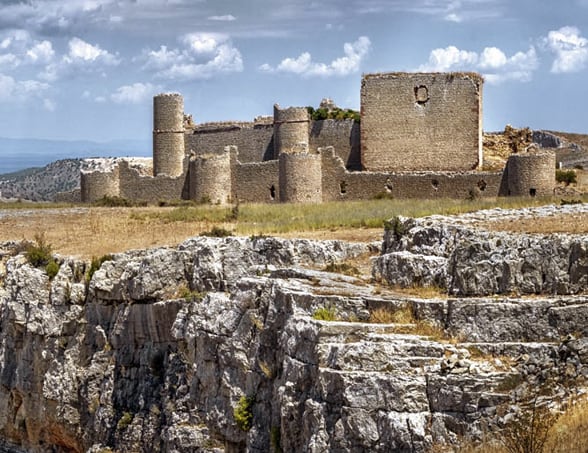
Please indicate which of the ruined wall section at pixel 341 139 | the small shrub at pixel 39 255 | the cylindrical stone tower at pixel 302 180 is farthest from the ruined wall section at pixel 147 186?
the small shrub at pixel 39 255

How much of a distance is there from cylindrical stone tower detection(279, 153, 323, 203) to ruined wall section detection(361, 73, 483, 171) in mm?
2548

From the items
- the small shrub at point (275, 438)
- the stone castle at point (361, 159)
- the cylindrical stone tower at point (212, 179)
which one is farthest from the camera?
the cylindrical stone tower at point (212, 179)

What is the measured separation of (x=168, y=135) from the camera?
1704 inches

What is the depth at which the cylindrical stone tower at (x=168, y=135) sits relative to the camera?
43062 mm

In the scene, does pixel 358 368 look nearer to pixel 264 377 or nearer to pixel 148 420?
pixel 264 377

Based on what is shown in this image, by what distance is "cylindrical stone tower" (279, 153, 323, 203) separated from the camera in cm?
3934

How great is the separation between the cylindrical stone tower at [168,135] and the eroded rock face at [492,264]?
25.7 meters

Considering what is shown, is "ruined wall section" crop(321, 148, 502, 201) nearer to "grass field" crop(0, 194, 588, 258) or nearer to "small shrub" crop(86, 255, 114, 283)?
"grass field" crop(0, 194, 588, 258)

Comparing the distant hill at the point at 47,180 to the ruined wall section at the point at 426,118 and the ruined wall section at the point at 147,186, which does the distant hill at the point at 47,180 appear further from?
the ruined wall section at the point at 426,118

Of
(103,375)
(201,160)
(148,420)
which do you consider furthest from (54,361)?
(201,160)

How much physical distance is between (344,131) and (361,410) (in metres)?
28.3

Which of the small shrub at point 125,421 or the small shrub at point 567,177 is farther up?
the small shrub at point 567,177

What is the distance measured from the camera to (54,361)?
79.0 feet

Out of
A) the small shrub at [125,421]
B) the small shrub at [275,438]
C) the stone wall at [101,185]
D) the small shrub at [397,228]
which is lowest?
the small shrub at [125,421]
